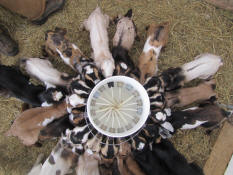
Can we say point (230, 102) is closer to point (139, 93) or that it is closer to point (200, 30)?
point (200, 30)

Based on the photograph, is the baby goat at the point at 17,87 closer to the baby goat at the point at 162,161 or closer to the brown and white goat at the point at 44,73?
the brown and white goat at the point at 44,73

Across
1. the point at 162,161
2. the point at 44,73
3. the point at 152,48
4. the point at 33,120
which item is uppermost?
the point at 152,48

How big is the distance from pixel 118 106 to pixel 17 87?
4.19 ft

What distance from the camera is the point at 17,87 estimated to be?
2258 millimetres

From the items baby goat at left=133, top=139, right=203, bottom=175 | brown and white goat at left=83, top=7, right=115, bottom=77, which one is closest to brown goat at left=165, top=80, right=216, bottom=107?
baby goat at left=133, top=139, right=203, bottom=175

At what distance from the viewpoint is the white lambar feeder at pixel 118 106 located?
1532mm

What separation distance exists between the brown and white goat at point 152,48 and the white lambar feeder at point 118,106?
32.4 inches

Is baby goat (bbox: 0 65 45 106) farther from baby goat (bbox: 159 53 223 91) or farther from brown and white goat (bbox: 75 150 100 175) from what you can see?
baby goat (bbox: 159 53 223 91)

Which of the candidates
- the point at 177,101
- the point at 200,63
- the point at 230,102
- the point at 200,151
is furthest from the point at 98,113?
the point at 230,102

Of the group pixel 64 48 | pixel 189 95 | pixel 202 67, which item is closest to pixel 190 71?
pixel 202 67

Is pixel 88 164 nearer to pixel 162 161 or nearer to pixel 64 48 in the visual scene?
pixel 162 161

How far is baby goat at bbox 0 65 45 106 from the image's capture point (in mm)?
2236

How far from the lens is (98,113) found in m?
1.55

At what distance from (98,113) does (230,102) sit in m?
2.00
